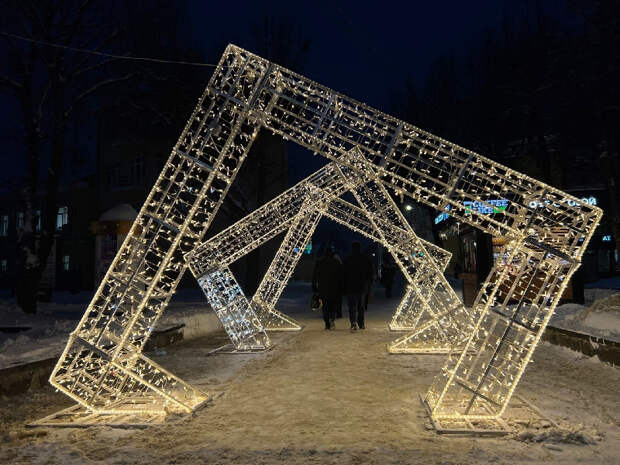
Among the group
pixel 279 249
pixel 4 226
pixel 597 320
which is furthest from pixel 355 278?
pixel 4 226

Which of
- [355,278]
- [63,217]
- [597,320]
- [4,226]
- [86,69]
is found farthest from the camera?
[4,226]

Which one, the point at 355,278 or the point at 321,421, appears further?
the point at 355,278

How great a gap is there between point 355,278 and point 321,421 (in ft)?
23.1

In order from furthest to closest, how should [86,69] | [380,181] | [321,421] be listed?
[86,69], [380,181], [321,421]

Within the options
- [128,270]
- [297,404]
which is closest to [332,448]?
[297,404]

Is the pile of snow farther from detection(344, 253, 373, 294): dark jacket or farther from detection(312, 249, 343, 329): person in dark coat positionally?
detection(312, 249, 343, 329): person in dark coat

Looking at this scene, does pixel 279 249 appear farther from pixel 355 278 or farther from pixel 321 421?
pixel 321 421

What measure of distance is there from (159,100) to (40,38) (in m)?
5.41

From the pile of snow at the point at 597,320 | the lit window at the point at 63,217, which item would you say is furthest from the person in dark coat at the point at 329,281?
the lit window at the point at 63,217

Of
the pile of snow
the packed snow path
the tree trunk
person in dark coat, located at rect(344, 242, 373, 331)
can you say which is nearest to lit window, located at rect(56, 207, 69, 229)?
the tree trunk

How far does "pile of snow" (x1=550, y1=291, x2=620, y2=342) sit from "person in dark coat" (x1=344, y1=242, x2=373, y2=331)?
4370mm

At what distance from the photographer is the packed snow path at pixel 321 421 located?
4.27 m

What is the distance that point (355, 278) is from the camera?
12.2 m

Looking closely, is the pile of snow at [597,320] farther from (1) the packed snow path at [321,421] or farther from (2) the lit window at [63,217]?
(2) the lit window at [63,217]
